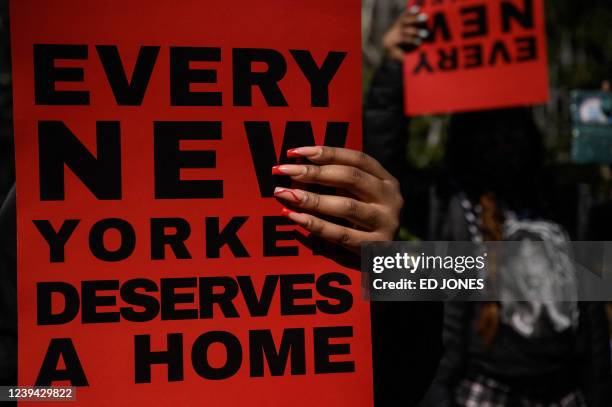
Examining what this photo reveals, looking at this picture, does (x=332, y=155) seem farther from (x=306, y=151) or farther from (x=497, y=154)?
(x=497, y=154)

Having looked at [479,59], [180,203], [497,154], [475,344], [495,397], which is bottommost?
[495,397]

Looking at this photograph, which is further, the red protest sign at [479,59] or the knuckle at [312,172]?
the red protest sign at [479,59]

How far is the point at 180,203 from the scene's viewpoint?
3.52ft

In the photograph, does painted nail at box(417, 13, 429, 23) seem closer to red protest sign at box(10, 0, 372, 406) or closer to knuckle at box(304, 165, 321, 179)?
red protest sign at box(10, 0, 372, 406)

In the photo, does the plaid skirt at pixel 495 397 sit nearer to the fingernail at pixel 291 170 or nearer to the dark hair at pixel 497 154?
the dark hair at pixel 497 154

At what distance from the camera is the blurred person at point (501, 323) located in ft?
7.37

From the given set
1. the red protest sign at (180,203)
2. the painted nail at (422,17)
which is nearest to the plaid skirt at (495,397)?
the painted nail at (422,17)

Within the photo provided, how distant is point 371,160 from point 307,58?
7.3 inches

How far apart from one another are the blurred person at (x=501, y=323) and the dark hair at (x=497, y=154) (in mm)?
23

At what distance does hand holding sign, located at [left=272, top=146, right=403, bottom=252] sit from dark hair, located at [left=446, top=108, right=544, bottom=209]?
1.41 m

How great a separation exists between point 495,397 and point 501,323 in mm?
232

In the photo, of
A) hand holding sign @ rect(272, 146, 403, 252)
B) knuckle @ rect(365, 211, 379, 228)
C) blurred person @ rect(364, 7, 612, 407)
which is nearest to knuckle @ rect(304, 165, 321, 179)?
hand holding sign @ rect(272, 146, 403, 252)

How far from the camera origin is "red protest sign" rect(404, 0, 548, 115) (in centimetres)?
231

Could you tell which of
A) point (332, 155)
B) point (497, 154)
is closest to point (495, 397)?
point (497, 154)
